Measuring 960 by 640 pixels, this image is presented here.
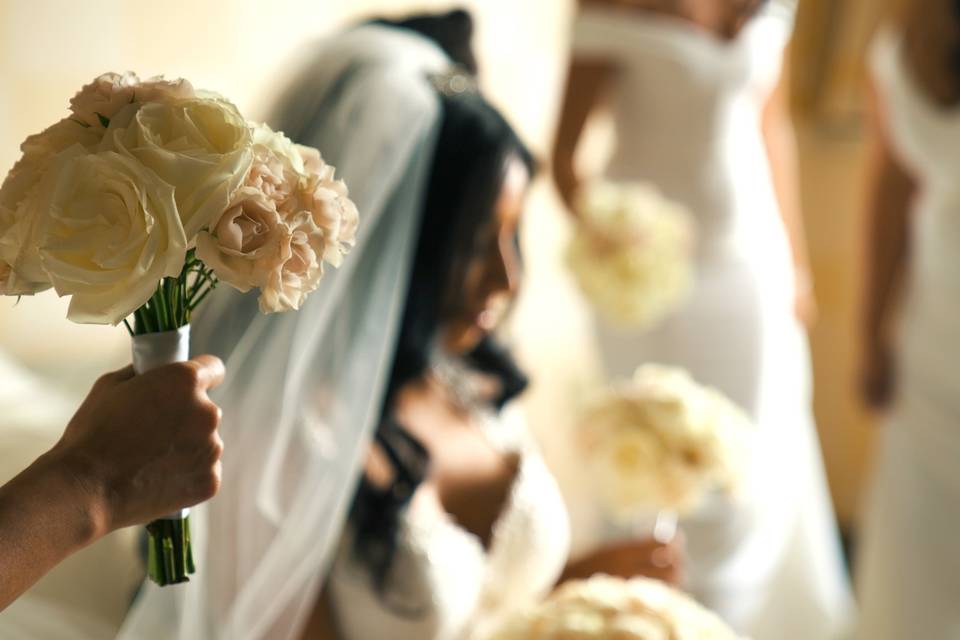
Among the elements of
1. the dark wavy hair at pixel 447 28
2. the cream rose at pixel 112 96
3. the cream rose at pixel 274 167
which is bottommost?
the dark wavy hair at pixel 447 28

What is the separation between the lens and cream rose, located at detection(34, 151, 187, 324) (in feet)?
1.69

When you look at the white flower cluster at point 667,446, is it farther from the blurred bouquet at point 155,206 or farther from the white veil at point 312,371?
the blurred bouquet at point 155,206

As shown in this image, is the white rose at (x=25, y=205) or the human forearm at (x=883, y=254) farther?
the human forearm at (x=883, y=254)

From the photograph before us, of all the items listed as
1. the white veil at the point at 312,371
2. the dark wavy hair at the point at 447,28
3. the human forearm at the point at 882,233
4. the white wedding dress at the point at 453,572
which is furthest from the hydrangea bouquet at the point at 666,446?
the human forearm at the point at 882,233

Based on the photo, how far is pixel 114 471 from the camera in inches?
22.5

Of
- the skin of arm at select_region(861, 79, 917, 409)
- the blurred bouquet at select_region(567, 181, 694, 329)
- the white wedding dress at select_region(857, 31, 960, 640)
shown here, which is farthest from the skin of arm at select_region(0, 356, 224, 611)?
the skin of arm at select_region(861, 79, 917, 409)

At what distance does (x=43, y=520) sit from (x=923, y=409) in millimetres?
1820

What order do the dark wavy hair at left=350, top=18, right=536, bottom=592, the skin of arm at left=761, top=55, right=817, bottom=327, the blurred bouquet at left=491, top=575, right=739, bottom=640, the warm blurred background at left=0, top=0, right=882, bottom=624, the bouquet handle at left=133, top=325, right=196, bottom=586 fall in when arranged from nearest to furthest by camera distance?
the bouquet handle at left=133, top=325, right=196, bottom=586
the blurred bouquet at left=491, top=575, right=739, bottom=640
the warm blurred background at left=0, top=0, right=882, bottom=624
the dark wavy hair at left=350, top=18, right=536, bottom=592
the skin of arm at left=761, top=55, right=817, bottom=327

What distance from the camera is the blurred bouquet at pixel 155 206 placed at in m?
0.52

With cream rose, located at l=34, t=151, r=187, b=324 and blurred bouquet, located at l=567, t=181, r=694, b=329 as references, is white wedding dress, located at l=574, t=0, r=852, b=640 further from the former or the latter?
cream rose, located at l=34, t=151, r=187, b=324

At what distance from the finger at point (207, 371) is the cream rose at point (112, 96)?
0.16 meters

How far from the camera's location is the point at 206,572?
3.15 feet

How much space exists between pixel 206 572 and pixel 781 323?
64.9 inches

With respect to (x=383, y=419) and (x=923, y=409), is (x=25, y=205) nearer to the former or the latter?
(x=383, y=419)
